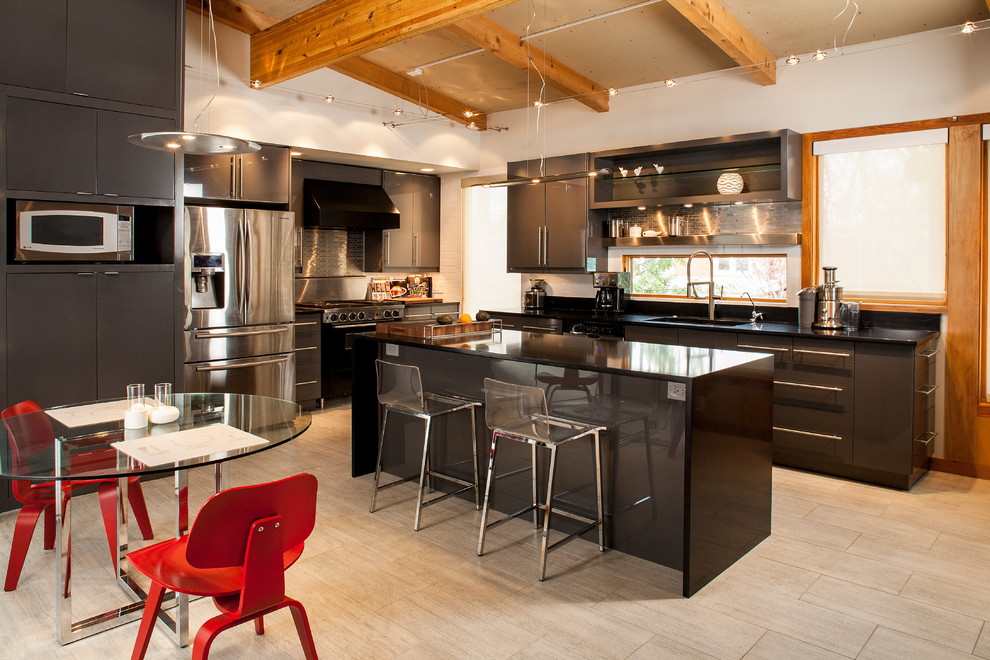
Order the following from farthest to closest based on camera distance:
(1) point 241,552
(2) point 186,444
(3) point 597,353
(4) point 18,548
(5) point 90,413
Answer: (3) point 597,353
(4) point 18,548
(5) point 90,413
(2) point 186,444
(1) point 241,552

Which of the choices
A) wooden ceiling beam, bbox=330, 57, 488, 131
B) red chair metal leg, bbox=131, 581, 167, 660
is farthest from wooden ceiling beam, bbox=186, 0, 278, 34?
red chair metal leg, bbox=131, 581, 167, 660

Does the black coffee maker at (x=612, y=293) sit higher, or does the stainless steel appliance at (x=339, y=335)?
the black coffee maker at (x=612, y=293)

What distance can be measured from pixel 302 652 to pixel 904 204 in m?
4.67

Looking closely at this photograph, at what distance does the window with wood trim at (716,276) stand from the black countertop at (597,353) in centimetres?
203

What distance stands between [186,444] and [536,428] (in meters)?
1.41

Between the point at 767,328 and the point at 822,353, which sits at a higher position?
the point at 767,328

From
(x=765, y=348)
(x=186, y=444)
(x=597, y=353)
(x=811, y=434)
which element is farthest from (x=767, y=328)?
(x=186, y=444)

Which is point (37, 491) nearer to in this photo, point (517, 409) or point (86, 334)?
point (86, 334)

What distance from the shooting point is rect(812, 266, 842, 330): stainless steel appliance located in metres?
4.75

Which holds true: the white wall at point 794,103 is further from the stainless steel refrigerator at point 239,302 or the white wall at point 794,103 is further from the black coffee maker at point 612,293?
the stainless steel refrigerator at point 239,302

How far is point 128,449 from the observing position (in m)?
2.26

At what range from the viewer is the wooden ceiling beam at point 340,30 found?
3992mm

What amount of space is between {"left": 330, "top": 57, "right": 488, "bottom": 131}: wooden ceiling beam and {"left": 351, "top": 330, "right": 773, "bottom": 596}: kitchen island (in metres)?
3.61

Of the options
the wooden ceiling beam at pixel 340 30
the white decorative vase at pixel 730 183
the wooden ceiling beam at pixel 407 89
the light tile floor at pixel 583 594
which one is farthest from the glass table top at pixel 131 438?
the wooden ceiling beam at pixel 407 89
